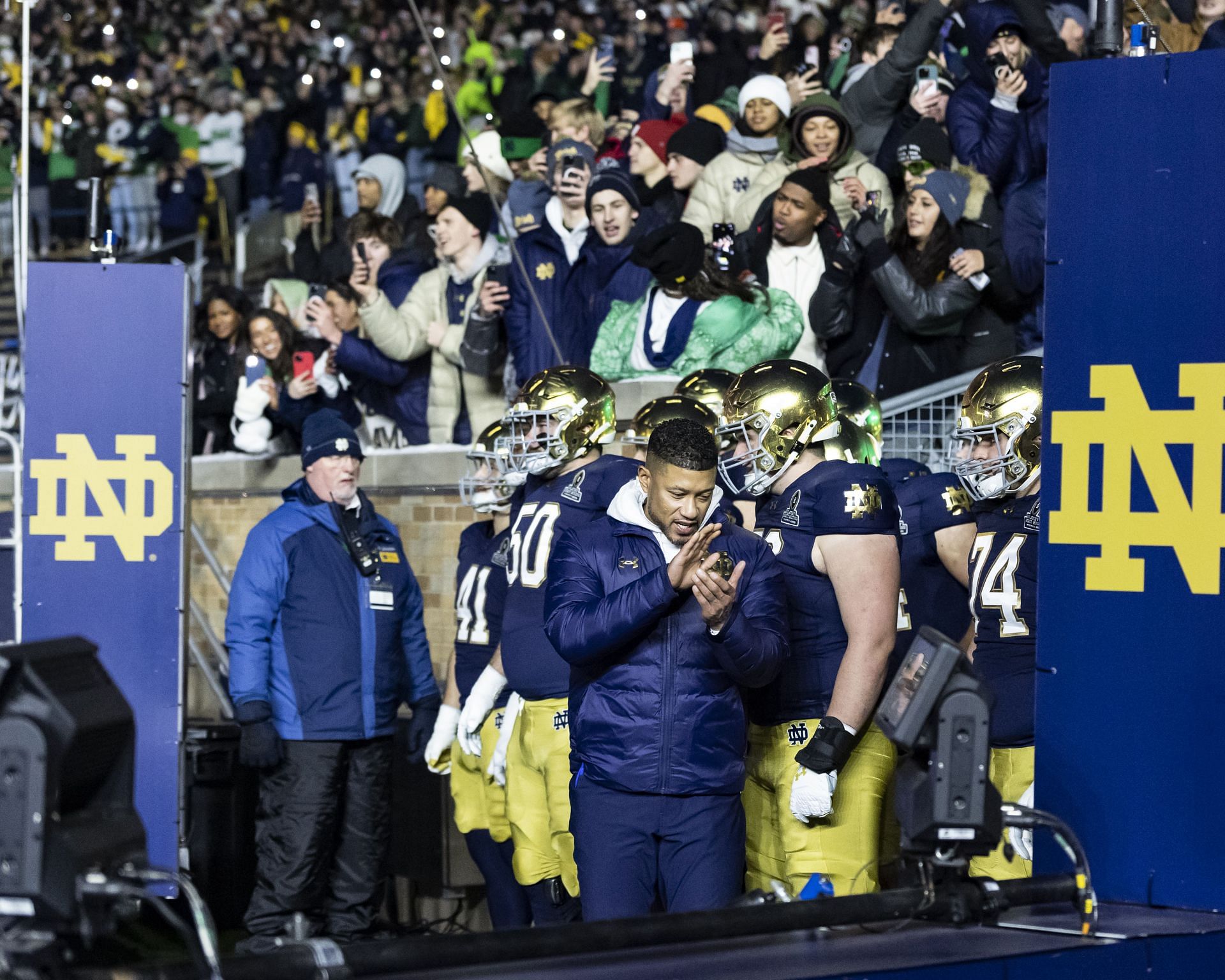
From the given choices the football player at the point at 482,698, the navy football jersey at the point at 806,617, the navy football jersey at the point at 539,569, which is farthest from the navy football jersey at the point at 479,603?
the navy football jersey at the point at 806,617

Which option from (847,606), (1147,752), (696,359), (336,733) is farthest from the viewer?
(696,359)

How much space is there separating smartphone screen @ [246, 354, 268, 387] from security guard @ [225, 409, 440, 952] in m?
2.87

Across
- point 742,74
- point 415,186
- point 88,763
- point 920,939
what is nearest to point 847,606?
point 920,939

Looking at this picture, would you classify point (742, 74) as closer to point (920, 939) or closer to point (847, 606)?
point (847, 606)

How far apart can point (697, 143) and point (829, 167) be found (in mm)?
956

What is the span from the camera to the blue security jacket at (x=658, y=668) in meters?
4.57

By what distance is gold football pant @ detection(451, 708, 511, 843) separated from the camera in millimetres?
6801

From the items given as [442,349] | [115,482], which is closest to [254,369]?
[442,349]

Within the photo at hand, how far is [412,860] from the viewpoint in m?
8.23

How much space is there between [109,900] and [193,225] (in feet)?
45.8

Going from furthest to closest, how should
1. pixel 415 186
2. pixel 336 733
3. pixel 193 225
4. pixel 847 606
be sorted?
pixel 193 225 < pixel 415 186 < pixel 336 733 < pixel 847 606

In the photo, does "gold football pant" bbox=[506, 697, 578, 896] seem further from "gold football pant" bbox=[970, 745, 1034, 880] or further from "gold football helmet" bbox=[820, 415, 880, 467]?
"gold football pant" bbox=[970, 745, 1034, 880]

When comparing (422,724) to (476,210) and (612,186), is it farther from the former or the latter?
(476,210)

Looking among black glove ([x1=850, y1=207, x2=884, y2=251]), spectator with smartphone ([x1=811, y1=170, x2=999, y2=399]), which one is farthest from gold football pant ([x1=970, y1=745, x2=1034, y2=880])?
black glove ([x1=850, y1=207, x2=884, y2=251])
